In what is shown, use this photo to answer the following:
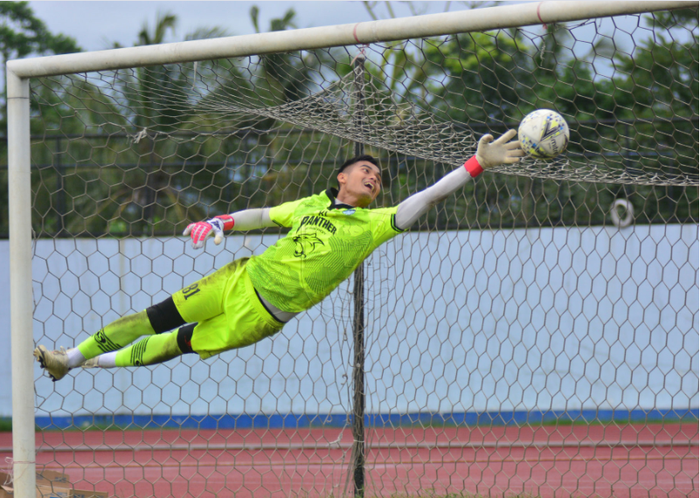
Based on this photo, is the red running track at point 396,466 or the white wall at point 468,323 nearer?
the red running track at point 396,466

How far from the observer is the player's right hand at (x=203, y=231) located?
3074 mm

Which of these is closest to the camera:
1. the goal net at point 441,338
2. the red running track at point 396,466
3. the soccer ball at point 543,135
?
the soccer ball at point 543,135

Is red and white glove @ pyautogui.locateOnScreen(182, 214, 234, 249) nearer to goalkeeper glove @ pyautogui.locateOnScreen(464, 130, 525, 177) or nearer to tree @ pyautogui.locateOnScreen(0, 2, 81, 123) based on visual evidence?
goalkeeper glove @ pyautogui.locateOnScreen(464, 130, 525, 177)

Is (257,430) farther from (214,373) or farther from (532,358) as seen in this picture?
(532,358)

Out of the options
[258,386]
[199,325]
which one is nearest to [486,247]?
[258,386]

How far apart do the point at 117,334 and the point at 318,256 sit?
3.69 ft

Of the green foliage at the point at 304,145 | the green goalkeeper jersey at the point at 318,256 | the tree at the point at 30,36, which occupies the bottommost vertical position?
the green goalkeeper jersey at the point at 318,256

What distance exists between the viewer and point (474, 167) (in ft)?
10.1

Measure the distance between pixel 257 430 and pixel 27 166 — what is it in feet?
16.0

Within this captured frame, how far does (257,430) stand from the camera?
7.66m

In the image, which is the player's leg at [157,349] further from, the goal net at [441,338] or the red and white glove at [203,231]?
the goal net at [441,338]

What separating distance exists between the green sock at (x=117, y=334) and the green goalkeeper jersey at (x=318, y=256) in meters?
0.62

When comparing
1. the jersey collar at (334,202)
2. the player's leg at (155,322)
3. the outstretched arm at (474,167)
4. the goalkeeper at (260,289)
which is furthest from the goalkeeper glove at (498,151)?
the player's leg at (155,322)

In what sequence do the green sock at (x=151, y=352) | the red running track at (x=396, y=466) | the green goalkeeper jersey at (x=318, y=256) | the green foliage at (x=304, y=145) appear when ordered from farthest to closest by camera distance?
the red running track at (x=396, y=466)
the green foliage at (x=304, y=145)
the green sock at (x=151, y=352)
the green goalkeeper jersey at (x=318, y=256)
